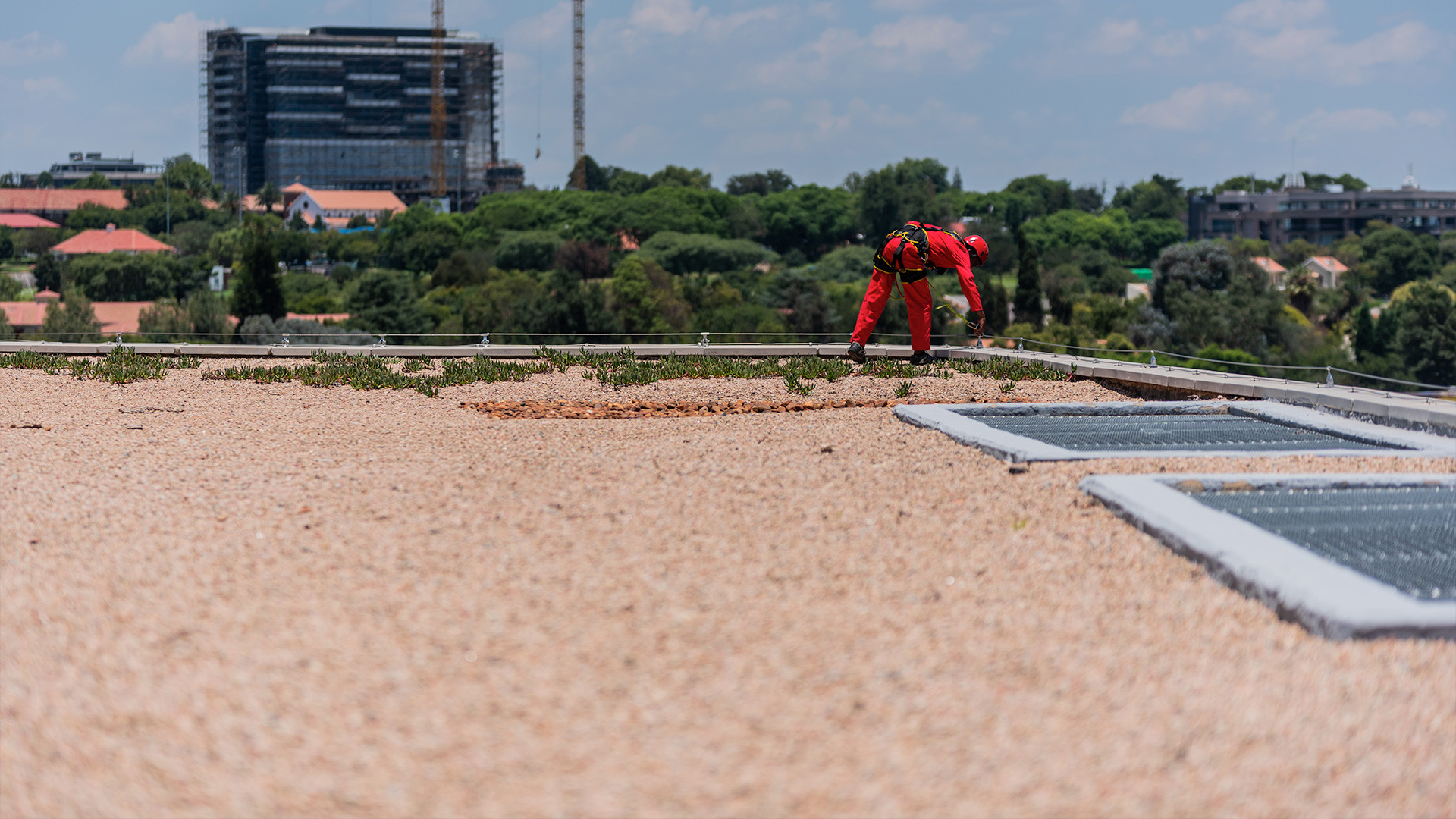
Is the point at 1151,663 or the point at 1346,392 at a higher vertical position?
the point at 1346,392

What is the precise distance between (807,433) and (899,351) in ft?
22.9

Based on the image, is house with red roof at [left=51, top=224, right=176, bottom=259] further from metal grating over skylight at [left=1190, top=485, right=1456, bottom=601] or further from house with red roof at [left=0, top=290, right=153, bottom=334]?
metal grating over skylight at [left=1190, top=485, right=1456, bottom=601]

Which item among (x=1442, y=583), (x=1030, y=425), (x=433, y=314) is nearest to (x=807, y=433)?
(x=1030, y=425)

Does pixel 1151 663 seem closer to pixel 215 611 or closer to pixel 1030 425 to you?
pixel 215 611

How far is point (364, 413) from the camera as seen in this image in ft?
39.4

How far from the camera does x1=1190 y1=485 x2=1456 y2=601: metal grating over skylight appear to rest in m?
5.89

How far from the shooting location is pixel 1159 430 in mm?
10242

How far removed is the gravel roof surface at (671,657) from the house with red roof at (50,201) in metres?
193

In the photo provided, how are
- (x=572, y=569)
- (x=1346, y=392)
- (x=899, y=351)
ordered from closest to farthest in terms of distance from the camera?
(x=572, y=569) → (x=1346, y=392) → (x=899, y=351)

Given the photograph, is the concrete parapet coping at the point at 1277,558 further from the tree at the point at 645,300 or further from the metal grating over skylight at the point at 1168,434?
the tree at the point at 645,300

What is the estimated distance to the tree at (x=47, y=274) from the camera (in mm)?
116938

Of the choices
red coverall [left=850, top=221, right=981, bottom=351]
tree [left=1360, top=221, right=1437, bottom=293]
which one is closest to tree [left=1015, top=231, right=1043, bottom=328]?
red coverall [left=850, top=221, right=981, bottom=351]

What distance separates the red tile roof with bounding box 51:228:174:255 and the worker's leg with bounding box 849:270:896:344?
5264 inches

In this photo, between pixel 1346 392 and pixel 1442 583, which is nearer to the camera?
pixel 1442 583
